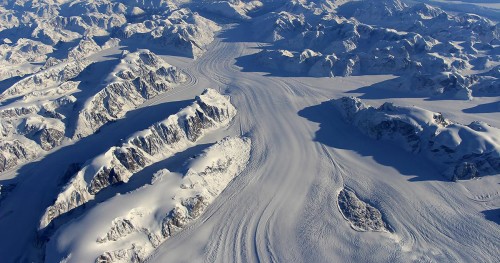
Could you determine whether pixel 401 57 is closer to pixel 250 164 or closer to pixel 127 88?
pixel 250 164

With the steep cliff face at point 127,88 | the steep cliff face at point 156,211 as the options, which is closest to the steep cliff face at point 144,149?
the steep cliff face at point 156,211

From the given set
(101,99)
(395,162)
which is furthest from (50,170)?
(395,162)

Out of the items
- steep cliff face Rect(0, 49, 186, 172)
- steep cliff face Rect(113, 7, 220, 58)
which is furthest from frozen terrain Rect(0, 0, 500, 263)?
steep cliff face Rect(113, 7, 220, 58)

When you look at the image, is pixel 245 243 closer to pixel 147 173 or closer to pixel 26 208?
pixel 147 173

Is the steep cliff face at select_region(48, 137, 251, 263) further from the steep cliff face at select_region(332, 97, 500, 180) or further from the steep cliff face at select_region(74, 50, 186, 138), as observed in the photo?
the steep cliff face at select_region(332, 97, 500, 180)

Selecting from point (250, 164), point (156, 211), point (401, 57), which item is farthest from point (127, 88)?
point (401, 57)

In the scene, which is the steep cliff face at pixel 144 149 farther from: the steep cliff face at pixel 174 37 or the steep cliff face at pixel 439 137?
the steep cliff face at pixel 174 37
